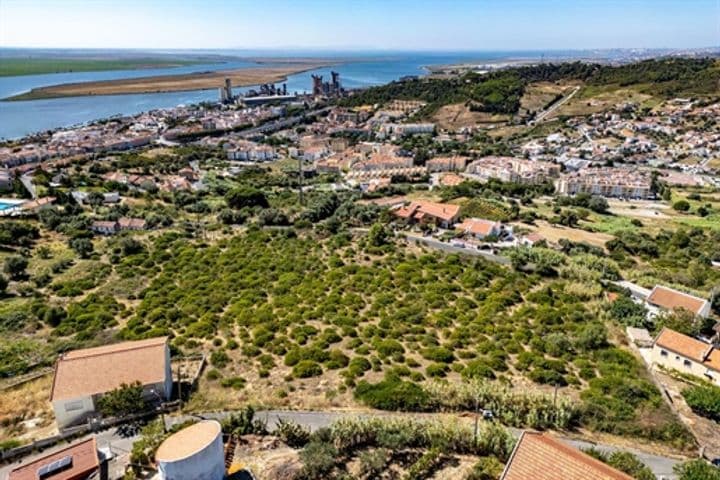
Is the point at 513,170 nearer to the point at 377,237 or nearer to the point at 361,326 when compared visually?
the point at 377,237

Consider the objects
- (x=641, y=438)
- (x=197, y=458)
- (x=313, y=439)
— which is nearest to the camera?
(x=197, y=458)

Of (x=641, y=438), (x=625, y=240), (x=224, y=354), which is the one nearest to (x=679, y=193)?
(x=625, y=240)

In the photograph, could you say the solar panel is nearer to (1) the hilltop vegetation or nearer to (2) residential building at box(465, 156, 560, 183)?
(2) residential building at box(465, 156, 560, 183)

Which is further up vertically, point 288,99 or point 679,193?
point 288,99

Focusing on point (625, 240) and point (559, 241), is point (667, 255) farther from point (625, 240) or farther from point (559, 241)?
point (559, 241)

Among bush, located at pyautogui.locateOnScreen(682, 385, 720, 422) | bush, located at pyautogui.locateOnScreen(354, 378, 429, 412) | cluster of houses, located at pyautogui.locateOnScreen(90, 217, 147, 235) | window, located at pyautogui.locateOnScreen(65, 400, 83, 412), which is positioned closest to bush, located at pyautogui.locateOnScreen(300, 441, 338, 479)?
bush, located at pyautogui.locateOnScreen(354, 378, 429, 412)

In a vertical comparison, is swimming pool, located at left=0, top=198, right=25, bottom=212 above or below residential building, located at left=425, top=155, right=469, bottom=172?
above

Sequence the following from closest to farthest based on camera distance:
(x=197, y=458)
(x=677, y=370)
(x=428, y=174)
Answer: (x=197, y=458)
(x=677, y=370)
(x=428, y=174)
